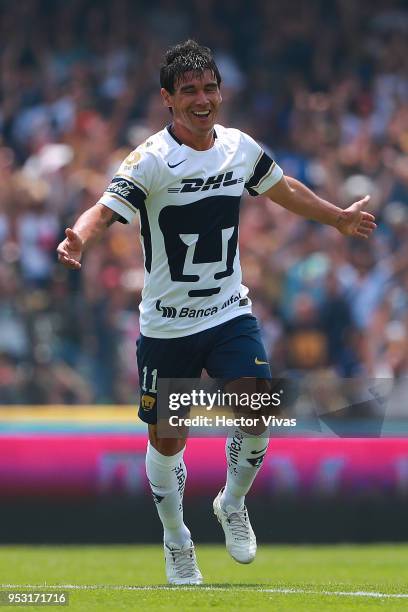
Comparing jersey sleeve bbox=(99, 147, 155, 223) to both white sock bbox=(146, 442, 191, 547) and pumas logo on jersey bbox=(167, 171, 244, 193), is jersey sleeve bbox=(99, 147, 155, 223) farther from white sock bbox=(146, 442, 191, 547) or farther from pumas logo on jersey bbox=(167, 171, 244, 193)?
white sock bbox=(146, 442, 191, 547)

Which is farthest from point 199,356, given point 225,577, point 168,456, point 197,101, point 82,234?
point 225,577

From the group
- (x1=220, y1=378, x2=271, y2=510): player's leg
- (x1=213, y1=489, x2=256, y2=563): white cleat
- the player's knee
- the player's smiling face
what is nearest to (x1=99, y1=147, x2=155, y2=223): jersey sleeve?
the player's smiling face

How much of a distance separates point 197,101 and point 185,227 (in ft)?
2.16

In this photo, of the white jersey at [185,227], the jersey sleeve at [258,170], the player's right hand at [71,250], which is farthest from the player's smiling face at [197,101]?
the player's right hand at [71,250]

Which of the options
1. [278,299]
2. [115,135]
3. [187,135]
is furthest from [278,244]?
[187,135]

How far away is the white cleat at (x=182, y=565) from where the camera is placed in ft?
25.1

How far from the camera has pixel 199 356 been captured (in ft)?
24.6

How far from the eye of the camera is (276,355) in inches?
501

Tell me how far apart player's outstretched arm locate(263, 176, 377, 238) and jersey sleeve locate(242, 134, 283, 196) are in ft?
0.20

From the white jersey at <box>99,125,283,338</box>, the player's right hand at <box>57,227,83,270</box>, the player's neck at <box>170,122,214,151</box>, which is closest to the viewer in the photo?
the player's right hand at <box>57,227,83,270</box>

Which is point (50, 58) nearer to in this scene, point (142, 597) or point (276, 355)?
point (276, 355)

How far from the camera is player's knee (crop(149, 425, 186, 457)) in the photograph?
7547 mm

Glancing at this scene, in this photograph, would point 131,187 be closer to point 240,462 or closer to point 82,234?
point 82,234

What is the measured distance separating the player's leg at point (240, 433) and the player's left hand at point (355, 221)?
2.54 ft
